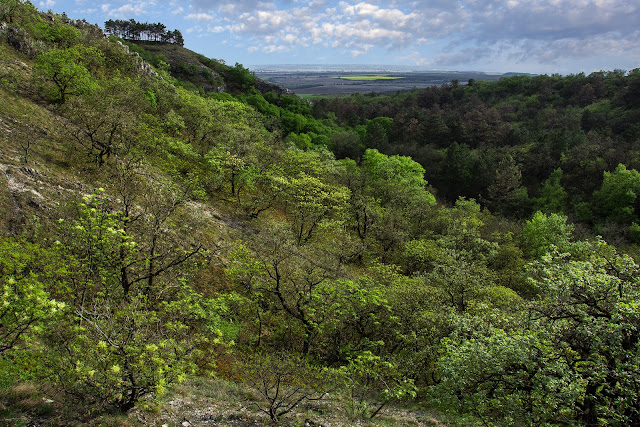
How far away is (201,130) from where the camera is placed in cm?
3812

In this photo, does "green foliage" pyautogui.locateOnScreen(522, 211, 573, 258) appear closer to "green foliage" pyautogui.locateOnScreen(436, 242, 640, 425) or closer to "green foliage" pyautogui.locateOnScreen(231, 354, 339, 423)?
"green foliage" pyautogui.locateOnScreen(436, 242, 640, 425)

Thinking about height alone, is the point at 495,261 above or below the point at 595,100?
below

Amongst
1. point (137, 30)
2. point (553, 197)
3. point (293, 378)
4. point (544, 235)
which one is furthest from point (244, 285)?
point (137, 30)

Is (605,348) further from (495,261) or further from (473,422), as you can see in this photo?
(495,261)

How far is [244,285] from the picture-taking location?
2050 centimetres

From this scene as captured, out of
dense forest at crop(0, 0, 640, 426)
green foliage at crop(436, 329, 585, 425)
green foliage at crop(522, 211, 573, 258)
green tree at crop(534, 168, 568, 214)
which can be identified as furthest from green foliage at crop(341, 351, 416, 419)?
green tree at crop(534, 168, 568, 214)

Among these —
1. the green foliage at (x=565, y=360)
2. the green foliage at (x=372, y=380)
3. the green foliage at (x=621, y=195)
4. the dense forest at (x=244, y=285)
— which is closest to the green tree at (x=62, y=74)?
the dense forest at (x=244, y=285)

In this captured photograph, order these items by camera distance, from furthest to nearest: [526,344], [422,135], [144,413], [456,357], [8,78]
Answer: [422,135] < [8,78] < [456,357] < [526,344] < [144,413]

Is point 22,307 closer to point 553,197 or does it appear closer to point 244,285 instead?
point 244,285

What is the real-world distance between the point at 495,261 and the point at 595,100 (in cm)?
11302

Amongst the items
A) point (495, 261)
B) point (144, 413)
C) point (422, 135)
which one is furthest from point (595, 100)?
point (144, 413)

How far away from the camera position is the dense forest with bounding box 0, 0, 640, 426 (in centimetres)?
892

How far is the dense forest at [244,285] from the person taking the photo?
8922mm

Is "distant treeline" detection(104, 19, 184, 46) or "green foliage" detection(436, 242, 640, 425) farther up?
"distant treeline" detection(104, 19, 184, 46)
